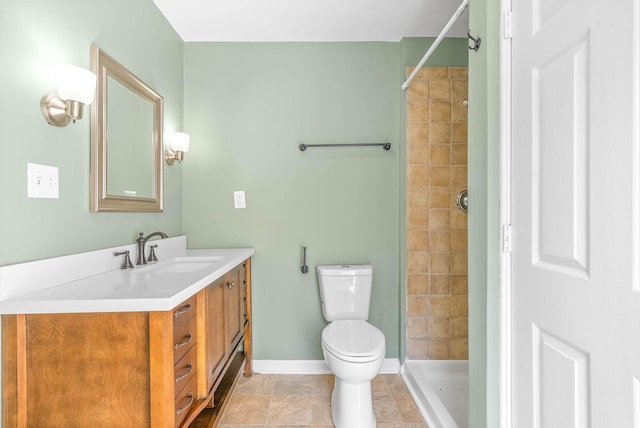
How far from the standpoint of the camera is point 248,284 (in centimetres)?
219

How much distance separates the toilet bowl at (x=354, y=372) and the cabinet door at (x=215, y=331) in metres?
0.55

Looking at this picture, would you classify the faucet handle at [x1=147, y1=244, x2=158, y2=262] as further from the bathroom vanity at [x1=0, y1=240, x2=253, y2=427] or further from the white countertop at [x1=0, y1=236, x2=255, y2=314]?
the bathroom vanity at [x1=0, y1=240, x2=253, y2=427]

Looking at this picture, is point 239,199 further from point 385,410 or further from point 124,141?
point 385,410

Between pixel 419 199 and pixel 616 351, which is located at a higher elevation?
pixel 419 199

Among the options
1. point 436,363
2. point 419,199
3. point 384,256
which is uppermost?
point 419,199

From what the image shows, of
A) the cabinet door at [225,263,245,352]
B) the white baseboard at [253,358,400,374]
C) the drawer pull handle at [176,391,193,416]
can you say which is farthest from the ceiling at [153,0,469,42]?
the white baseboard at [253,358,400,374]

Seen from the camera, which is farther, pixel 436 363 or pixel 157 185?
pixel 436 363

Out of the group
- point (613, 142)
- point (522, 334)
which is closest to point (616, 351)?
point (522, 334)

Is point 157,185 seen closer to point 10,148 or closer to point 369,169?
point 10,148

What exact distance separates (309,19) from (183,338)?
77.5 inches

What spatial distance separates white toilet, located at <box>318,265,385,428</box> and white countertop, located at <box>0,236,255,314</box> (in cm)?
80

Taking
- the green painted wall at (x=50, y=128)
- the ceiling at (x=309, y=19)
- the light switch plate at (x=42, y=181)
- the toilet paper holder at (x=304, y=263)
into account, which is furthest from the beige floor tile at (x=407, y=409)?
the ceiling at (x=309, y=19)

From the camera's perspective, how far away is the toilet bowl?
1.57 m

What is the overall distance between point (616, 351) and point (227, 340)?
1.48 m
